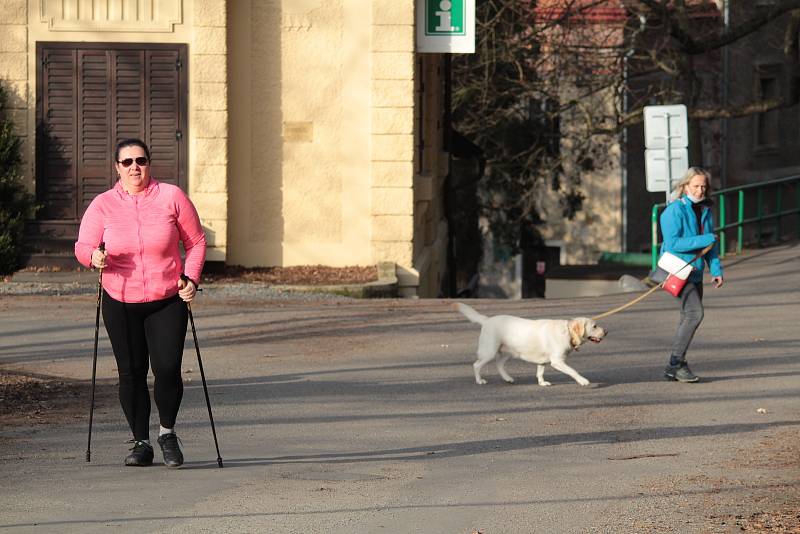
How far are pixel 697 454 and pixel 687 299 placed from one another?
310 cm

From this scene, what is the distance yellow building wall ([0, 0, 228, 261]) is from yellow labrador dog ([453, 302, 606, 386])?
8.90m

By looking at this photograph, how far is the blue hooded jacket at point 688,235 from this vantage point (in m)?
11.7

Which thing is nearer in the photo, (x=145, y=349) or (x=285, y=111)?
(x=145, y=349)

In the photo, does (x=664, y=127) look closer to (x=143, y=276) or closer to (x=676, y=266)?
(x=676, y=266)

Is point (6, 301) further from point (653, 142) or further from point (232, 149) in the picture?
point (653, 142)

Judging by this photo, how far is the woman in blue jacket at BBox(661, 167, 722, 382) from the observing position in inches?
462

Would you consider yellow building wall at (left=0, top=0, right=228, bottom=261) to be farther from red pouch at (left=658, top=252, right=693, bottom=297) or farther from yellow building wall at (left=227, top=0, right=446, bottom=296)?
red pouch at (left=658, top=252, right=693, bottom=297)

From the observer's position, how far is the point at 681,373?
12.0m

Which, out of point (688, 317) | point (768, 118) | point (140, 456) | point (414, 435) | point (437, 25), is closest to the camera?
point (140, 456)

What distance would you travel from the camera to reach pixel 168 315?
8.09 m

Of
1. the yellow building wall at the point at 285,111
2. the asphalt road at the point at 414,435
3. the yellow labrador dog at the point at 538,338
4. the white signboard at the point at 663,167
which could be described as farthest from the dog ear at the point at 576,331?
the white signboard at the point at 663,167

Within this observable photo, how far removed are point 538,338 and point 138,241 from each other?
14.2 feet

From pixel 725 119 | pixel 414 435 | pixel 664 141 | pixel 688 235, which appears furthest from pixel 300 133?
pixel 725 119

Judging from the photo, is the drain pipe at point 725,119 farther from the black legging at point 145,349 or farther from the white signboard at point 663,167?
the black legging at point 145,349
